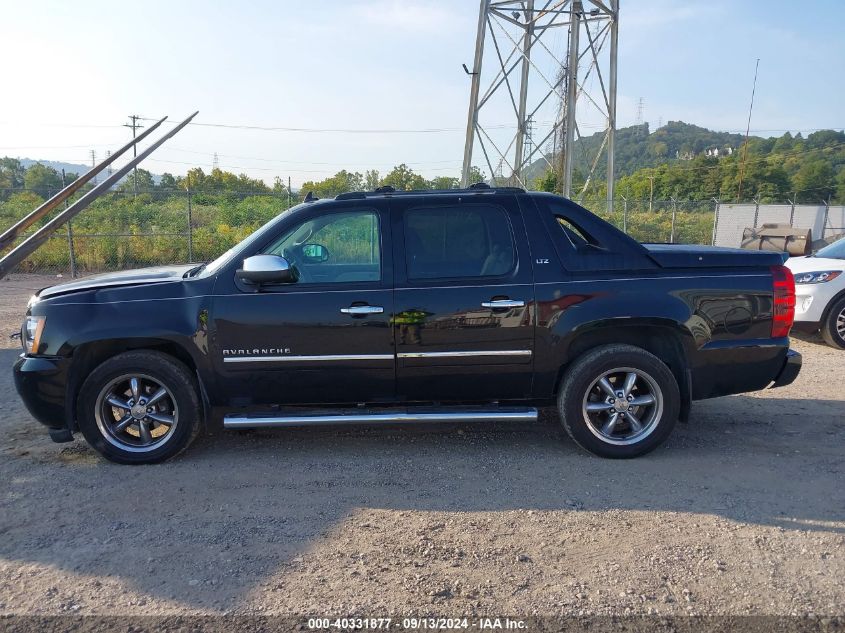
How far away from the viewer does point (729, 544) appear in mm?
3617

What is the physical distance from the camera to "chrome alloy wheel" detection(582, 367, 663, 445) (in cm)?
480

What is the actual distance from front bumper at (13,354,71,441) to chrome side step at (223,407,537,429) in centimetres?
112

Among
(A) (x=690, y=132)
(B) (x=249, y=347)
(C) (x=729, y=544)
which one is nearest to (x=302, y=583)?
(B) (x=249, y=347)

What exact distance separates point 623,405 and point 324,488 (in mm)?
2122

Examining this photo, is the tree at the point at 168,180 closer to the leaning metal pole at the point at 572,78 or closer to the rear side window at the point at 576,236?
the leaning metal pole at the point at 572,78

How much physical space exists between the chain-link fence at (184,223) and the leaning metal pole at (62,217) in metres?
9.59

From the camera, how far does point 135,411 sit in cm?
477

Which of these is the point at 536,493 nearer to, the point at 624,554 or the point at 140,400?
the point at 624,554

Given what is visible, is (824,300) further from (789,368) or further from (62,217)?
(62,217)

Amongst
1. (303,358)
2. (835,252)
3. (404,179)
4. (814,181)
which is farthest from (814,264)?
(814,181)

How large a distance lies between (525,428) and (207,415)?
247 cm

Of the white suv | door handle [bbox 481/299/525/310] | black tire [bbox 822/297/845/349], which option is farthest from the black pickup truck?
black tire [bbox 822/297/845/349]

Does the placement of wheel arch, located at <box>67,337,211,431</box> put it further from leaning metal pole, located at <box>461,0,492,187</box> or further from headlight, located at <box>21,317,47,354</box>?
leaning metal pole, located at <box>461,0,492,187</box>

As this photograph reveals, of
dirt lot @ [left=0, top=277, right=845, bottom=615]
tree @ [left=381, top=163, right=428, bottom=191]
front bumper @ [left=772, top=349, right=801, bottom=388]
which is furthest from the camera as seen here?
tree @ [left=381, top=163, right=428, bottom=191]
